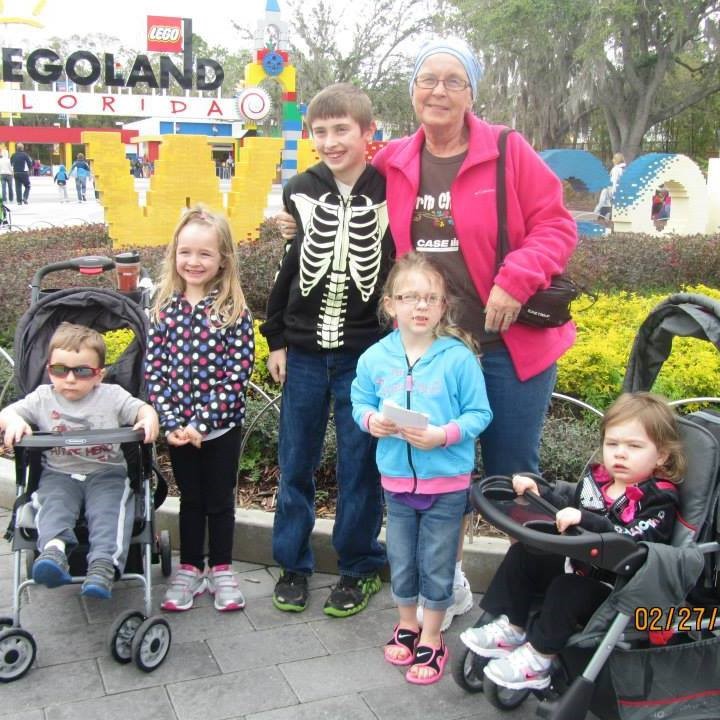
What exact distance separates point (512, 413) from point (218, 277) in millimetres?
1354

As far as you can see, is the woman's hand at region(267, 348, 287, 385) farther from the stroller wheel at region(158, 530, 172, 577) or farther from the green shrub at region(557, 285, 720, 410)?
the green shrub at region(557, 285, 720, 410)

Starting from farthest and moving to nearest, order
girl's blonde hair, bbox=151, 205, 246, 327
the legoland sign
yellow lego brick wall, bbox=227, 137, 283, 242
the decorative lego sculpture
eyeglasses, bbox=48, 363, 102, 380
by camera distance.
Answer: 1. the legoland sign
2. the decorative lego sculpture
3. yellow lego brick wall, bbox=227, 137, 283, 242
4. girl's blonde hair, bbox=151, 205, 246, 327
5. eyeglasses, bbox=48, 363, 102, 380

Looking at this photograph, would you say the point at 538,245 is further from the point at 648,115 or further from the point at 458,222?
the point at 648,115

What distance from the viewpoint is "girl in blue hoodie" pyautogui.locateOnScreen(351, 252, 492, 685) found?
301cm

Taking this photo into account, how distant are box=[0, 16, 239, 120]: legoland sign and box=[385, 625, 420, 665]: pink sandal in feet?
123

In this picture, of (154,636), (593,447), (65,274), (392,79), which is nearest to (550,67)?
(392,79)

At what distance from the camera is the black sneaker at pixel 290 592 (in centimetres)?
359

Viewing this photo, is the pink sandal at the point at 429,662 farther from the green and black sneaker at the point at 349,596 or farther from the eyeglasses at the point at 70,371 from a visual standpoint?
the eyeglasses at the point at 70,371

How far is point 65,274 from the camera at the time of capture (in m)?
7.12

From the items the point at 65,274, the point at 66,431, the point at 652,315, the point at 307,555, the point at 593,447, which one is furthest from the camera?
the point at 65,274

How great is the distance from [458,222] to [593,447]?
1.84m

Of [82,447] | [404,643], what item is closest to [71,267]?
[82,447]

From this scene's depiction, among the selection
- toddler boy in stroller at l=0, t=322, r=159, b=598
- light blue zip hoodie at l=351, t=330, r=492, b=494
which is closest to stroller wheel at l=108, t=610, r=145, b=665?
toddler boy in stroller at l=0, t=322, r=159, b=598
